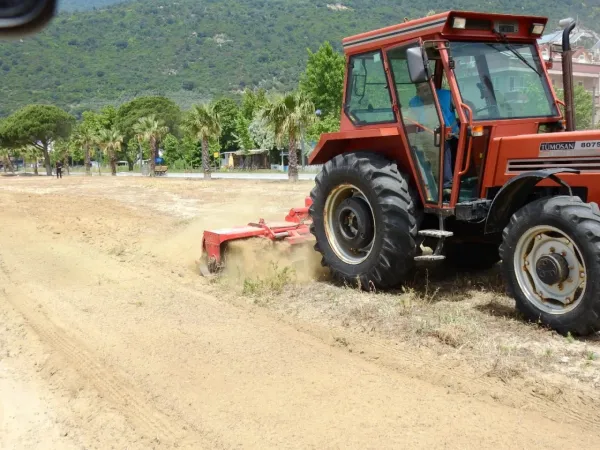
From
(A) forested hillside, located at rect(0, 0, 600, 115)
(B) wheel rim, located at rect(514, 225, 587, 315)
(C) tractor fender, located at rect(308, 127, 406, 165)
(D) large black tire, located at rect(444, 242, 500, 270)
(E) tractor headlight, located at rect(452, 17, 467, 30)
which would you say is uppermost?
(A) forested hillside, located at rect(0, 0, 600, 115)

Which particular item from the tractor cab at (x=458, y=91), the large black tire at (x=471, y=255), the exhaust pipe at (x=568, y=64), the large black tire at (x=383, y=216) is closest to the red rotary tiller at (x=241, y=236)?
the large black tire at (x=383, y=216)

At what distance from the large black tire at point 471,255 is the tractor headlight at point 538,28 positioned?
229 cm

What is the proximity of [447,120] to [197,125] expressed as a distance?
1478 inches

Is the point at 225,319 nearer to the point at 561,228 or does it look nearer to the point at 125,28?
the point at 561,228

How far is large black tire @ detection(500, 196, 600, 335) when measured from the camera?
4473 mm

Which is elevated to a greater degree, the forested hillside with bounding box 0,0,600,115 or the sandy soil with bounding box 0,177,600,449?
the forested hillside with bounding box 0,0,600,115

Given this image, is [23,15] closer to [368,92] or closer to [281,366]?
[281,366]

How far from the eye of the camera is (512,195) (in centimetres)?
530

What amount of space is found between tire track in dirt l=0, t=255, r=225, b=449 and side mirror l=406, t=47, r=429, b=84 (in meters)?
3.49

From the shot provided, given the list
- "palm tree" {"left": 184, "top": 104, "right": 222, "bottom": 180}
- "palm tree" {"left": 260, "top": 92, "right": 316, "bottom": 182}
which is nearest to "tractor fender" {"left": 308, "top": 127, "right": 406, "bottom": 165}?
"palm tree" {"left": 260, "top": 92, "right": 316, "bottom": 182}

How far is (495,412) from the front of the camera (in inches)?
142

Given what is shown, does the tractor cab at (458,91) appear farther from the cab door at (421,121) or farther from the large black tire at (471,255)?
the large black tire at (471,255)

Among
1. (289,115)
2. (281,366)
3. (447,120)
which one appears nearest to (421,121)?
(447,120)

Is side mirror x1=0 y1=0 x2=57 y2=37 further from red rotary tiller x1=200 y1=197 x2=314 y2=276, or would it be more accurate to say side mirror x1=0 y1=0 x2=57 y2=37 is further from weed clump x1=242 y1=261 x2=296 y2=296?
red rotary tiller x1=200 y1=197 x2=314 y2=276
